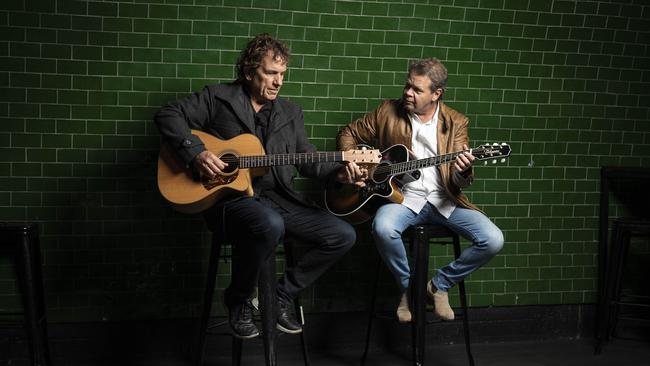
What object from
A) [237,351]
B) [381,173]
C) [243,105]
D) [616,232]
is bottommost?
[237,351]

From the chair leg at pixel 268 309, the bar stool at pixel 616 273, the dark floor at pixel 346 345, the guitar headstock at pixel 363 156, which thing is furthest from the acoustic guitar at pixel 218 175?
the bar stool at pixel 616 273

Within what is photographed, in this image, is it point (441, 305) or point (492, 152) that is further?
point (441, 305)

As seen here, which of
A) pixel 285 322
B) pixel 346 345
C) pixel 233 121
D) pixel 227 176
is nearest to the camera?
pixel 227 176

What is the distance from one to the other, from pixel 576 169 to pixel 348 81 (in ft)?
→ 5.56

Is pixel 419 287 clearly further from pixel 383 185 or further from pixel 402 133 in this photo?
pixel 402 133

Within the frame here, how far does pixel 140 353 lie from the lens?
4785 mm

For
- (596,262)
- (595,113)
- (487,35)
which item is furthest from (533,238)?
(487,35)

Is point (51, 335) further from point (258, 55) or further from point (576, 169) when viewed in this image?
point (576, 169)

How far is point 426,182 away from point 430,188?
41mm

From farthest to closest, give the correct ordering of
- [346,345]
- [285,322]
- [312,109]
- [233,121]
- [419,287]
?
[346,345], [312,109], [419,287], [233,121], [285,322]

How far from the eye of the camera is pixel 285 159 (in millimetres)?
4078

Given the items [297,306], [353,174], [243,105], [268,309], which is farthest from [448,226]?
[243,105]

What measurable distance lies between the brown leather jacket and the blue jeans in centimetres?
13

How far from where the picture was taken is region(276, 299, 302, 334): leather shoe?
4102 mm
